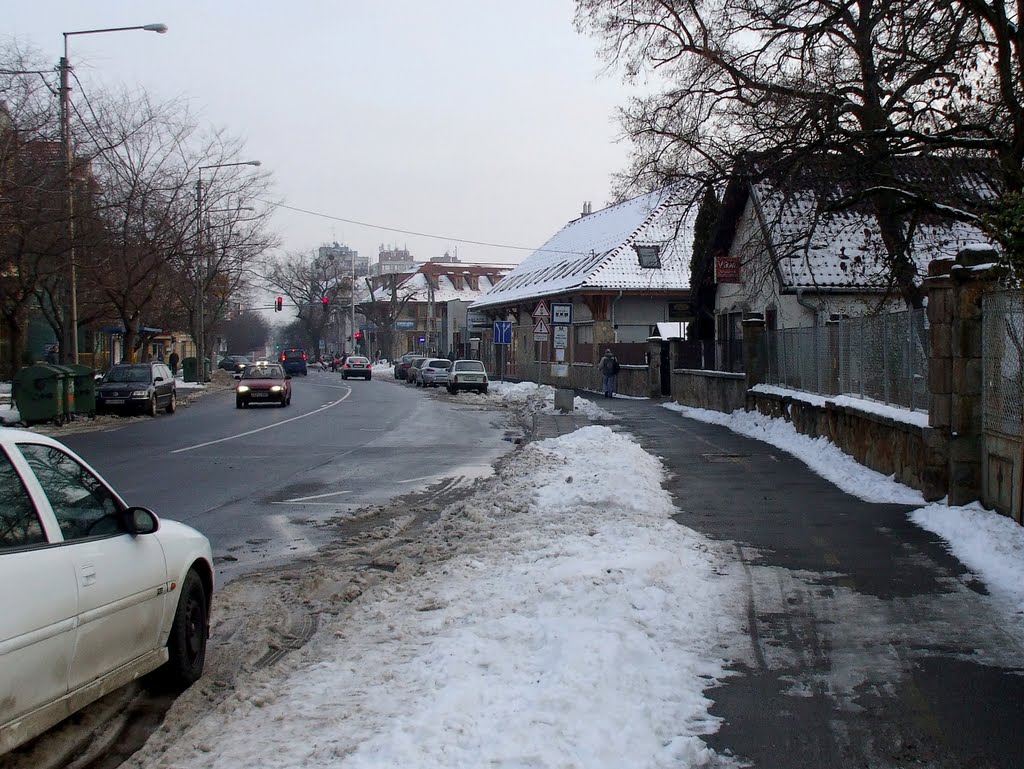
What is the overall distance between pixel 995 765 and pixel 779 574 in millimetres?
3948

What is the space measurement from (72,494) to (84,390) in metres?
25.8

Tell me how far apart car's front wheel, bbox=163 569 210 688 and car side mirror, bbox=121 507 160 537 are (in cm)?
56

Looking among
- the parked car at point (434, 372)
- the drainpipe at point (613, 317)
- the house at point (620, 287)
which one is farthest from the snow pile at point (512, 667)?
the parked car at point (434, 372)

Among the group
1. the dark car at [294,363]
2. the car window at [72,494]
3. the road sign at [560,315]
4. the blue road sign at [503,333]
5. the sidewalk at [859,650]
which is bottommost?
the sidewalk at [859,650]

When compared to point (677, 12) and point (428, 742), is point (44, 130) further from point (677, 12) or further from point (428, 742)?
point (428, 742)

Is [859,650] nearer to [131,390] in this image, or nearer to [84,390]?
[84,390]

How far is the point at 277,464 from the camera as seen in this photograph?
17969 millimetres

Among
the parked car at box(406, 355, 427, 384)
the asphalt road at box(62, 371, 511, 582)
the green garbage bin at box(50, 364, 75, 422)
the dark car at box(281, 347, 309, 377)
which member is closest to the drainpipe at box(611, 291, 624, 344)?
the asphalt road at box(62, 371, 511, 582)

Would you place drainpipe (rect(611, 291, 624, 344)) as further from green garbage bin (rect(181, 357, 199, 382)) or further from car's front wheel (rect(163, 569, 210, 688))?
car's front wheel (rect(163, 569, 210, 688))

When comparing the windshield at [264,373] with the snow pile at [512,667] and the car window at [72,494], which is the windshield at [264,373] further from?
the car window at [72,494]

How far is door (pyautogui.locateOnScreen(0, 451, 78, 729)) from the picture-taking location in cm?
410

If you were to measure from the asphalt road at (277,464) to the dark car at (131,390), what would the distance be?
788mm

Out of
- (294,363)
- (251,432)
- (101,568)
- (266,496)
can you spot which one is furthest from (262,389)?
(294,363)

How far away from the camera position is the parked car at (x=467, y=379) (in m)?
46.5
